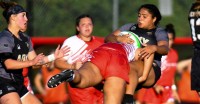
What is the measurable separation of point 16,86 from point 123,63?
171 cm

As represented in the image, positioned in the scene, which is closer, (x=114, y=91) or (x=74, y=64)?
(x=114, y=91)

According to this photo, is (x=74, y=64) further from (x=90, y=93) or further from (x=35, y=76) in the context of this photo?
(x=35, y=76)

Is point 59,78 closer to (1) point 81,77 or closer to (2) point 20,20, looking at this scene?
(1) point 81,77

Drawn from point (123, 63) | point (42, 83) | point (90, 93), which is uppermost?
point (123, 63)

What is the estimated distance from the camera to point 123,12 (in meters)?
30.8

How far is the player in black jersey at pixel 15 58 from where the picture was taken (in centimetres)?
1113

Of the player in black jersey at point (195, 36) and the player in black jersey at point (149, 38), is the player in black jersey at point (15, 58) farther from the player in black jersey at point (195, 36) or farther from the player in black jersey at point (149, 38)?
the player in black jersey at point (195, 36)

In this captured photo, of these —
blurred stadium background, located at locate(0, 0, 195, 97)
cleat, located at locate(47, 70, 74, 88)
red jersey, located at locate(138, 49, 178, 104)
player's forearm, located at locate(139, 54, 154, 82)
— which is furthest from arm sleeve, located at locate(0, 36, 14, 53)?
red jersey, located at locate(138, 49, 178, 104)

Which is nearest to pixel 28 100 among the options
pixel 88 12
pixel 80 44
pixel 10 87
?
pixel 10 87

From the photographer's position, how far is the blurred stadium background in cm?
1966

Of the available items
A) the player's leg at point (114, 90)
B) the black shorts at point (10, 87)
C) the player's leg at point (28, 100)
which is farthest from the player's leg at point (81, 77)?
the black shorts at point (10, 87)

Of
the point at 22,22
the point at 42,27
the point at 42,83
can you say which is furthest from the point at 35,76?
the point at 22,22

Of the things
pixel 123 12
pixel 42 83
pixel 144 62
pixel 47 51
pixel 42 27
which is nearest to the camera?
pixel 144 62

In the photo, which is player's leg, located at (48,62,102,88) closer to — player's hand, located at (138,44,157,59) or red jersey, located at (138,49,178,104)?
player's hand, located at (138,44,157,59)
